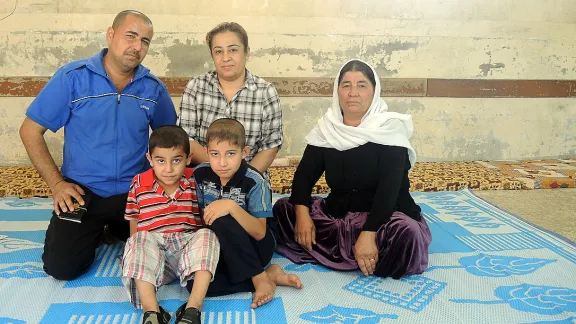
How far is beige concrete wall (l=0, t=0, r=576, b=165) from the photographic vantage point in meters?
4.10

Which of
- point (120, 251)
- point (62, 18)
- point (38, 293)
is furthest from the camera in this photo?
point (62, 18)

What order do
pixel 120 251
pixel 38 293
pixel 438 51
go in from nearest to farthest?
pixel 38 293
pixel 120 251
pixel 438 51

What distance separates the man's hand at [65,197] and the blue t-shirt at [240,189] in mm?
574

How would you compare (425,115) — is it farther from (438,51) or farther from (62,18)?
(62,18)

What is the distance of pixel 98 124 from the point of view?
2.37m

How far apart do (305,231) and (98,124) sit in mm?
1143

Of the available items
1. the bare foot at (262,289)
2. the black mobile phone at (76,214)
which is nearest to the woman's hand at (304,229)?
the bare foot at (262,289)

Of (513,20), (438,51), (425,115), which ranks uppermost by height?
(513,20)

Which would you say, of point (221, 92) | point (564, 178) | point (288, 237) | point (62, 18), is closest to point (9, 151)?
point (62, 18)

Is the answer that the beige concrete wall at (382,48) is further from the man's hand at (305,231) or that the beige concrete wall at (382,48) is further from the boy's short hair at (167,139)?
the boy's short hair at (167,139)

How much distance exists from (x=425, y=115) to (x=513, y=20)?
121 centimetres

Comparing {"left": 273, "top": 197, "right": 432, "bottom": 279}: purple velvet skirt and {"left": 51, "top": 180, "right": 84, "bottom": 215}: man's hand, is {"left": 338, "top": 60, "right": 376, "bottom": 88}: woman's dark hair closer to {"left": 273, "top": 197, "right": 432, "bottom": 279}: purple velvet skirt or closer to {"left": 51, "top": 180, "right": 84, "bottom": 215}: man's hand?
{"left": 273, "top": 197, "right": 432, "bottom": 279}: purple velvet skirt

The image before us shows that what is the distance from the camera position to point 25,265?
2.29m

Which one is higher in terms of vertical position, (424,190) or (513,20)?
(513,20)
